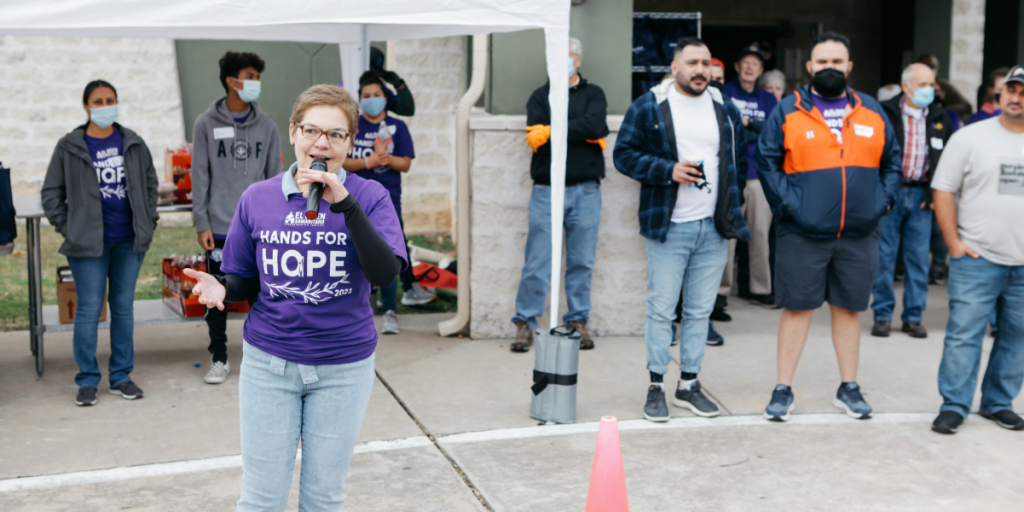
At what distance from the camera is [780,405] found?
5.18 meters

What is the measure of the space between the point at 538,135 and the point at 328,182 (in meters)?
3.92

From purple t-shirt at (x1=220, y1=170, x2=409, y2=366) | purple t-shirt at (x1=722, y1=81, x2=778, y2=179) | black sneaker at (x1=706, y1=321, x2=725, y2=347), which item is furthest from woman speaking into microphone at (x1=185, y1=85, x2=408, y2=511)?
purple t-shirt at (x1=722, y1=81, x2=778, y2=179)

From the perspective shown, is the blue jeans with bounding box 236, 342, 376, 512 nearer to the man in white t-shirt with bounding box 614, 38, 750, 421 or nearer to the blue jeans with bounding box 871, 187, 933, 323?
the man in white t-shirt with bounding box 614, 38, 750, 421

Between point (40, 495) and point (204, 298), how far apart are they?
1.99 m

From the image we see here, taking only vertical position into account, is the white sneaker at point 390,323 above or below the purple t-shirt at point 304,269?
below

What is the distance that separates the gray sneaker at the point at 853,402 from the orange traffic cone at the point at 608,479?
2.33m

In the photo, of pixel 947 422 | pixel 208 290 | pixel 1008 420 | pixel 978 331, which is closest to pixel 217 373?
pixel 208 290

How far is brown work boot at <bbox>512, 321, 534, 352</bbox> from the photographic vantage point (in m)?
6.62

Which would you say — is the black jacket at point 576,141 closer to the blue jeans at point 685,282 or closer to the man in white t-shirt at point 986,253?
the blue jeans at point 685,282

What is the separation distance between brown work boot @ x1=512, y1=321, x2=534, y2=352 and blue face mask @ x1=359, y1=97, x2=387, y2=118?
181 cm

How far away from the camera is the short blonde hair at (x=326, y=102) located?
276 cm

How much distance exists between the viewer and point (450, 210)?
479 inches

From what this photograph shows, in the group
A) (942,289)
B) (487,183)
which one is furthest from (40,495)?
(942,289)

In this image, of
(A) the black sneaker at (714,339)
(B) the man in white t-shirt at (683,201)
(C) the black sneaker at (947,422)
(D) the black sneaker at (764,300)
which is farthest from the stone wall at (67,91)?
(C) the black sneaker at (947,422)
